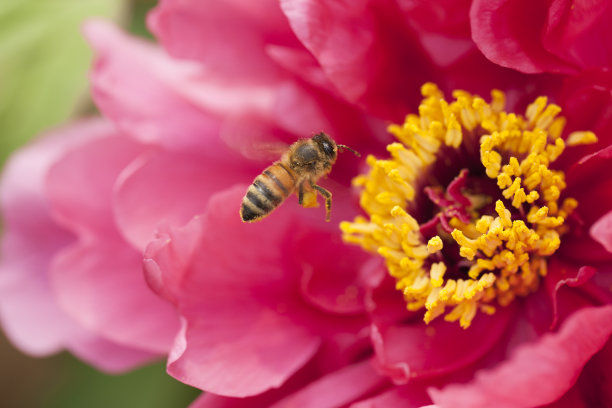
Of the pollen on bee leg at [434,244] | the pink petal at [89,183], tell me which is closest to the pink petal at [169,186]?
the pink petal at [89,183]

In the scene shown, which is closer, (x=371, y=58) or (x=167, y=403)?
(x=371, y=58)

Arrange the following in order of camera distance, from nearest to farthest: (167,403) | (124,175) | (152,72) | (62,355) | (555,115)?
(555,115) < (124,175) < (152,72) < (167,403) < (62,355)

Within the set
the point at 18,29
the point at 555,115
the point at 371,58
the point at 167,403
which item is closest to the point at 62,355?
the point at 167,403

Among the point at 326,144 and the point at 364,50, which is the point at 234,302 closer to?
the point at 326,144

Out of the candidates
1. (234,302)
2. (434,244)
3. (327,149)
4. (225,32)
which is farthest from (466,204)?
(225,32)

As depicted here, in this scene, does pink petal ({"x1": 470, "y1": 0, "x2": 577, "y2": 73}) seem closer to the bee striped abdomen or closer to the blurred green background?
the bee striped abdomen

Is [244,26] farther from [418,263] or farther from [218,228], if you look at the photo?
[418,263]
